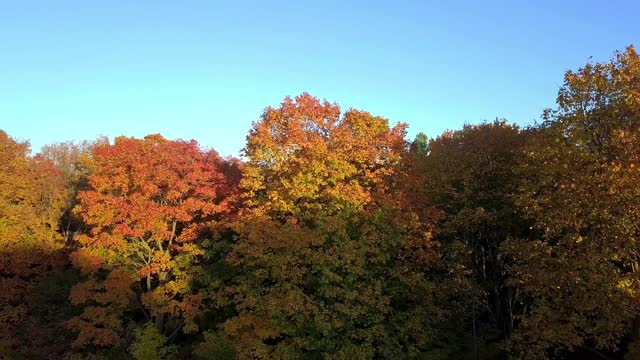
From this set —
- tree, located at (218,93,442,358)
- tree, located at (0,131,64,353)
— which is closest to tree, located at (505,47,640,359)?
tree, located at (218,93,442,358)

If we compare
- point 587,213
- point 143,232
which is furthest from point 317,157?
point 587,213

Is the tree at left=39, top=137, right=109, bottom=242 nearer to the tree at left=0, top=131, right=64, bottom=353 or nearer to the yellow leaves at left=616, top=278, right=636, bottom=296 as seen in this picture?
the tree at left=0, top=131, right=64, bottom=353

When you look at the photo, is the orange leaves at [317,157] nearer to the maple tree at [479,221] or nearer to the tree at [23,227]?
the maple tree at [479,221]

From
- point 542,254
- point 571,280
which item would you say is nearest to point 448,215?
point 542,254

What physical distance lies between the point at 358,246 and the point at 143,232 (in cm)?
1156

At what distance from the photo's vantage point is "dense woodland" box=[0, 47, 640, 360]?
16.9 metres

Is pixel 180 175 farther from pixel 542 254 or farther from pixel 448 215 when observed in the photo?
pixel 542 254

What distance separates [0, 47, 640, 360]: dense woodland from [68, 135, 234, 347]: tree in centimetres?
11

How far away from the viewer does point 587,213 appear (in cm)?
1662

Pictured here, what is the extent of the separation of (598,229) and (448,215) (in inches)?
334

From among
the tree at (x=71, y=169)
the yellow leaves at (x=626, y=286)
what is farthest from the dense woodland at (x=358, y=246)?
the tree at (x=71, y=169)

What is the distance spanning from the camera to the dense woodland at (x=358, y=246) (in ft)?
55.5

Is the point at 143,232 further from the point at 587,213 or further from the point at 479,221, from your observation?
the point at 587,213

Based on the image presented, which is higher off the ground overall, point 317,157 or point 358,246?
point 317,157
